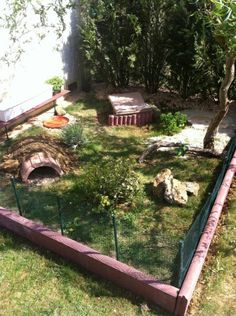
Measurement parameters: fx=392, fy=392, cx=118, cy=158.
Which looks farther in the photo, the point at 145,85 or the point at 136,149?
the point at 145,85

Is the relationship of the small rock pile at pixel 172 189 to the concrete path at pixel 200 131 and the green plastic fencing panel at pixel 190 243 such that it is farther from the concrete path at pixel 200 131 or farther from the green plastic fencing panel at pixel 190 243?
the concrete path at pixel 200 131

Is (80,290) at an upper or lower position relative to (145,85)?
lower

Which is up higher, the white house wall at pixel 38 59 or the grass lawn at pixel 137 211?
the white house wall at pixel 38 59

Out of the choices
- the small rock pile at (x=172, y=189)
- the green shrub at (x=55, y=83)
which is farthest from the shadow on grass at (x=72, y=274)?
the green shrub at (x=55, y=83)

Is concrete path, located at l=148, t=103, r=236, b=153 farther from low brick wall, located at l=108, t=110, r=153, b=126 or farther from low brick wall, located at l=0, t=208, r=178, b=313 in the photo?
low brick wall, located at l=0, t=208, r=178, b=313

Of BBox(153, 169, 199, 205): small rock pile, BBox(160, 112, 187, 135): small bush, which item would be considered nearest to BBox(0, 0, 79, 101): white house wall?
BBox(160, 112, 187, 135): small bush

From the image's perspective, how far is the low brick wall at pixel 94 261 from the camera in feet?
18.8

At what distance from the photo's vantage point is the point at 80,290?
616 cm

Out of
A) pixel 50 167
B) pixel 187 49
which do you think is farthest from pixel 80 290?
pixel 187 49

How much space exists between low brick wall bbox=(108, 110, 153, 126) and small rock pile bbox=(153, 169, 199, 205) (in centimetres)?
323

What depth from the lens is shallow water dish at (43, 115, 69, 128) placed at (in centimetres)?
1111

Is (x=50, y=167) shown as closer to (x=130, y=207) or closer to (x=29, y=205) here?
(x=29, y=205)

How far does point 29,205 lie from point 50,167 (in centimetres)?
132

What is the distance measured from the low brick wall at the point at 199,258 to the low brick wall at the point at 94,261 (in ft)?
0.41
